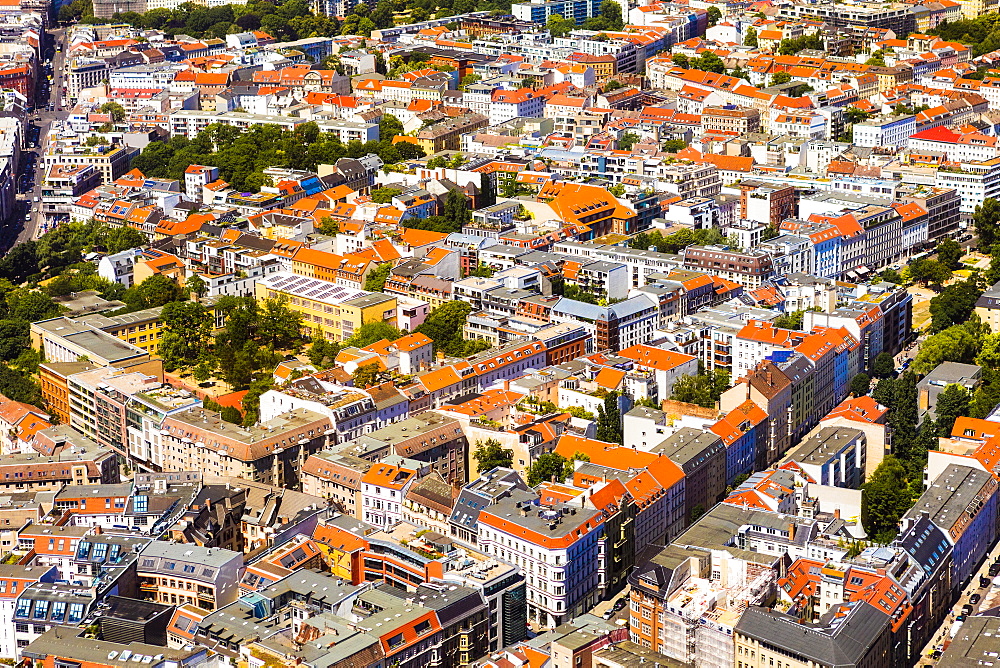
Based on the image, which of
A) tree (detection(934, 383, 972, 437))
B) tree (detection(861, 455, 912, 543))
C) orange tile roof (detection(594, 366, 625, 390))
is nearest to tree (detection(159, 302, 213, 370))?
orange tile roof (detection(594, 366, 625, 390))

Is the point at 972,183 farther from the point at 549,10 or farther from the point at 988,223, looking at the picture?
the point at 549,10

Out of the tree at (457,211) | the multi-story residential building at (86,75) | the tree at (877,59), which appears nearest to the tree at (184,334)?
the tree at (457,211)

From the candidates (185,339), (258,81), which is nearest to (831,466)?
(185,339)

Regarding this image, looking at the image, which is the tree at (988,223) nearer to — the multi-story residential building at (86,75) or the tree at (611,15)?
the tree at (611,15)

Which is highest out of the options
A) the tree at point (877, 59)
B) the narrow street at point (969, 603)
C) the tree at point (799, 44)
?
the tree at point (799, 44)

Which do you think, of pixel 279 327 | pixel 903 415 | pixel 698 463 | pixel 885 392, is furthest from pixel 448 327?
pixel 903 415
